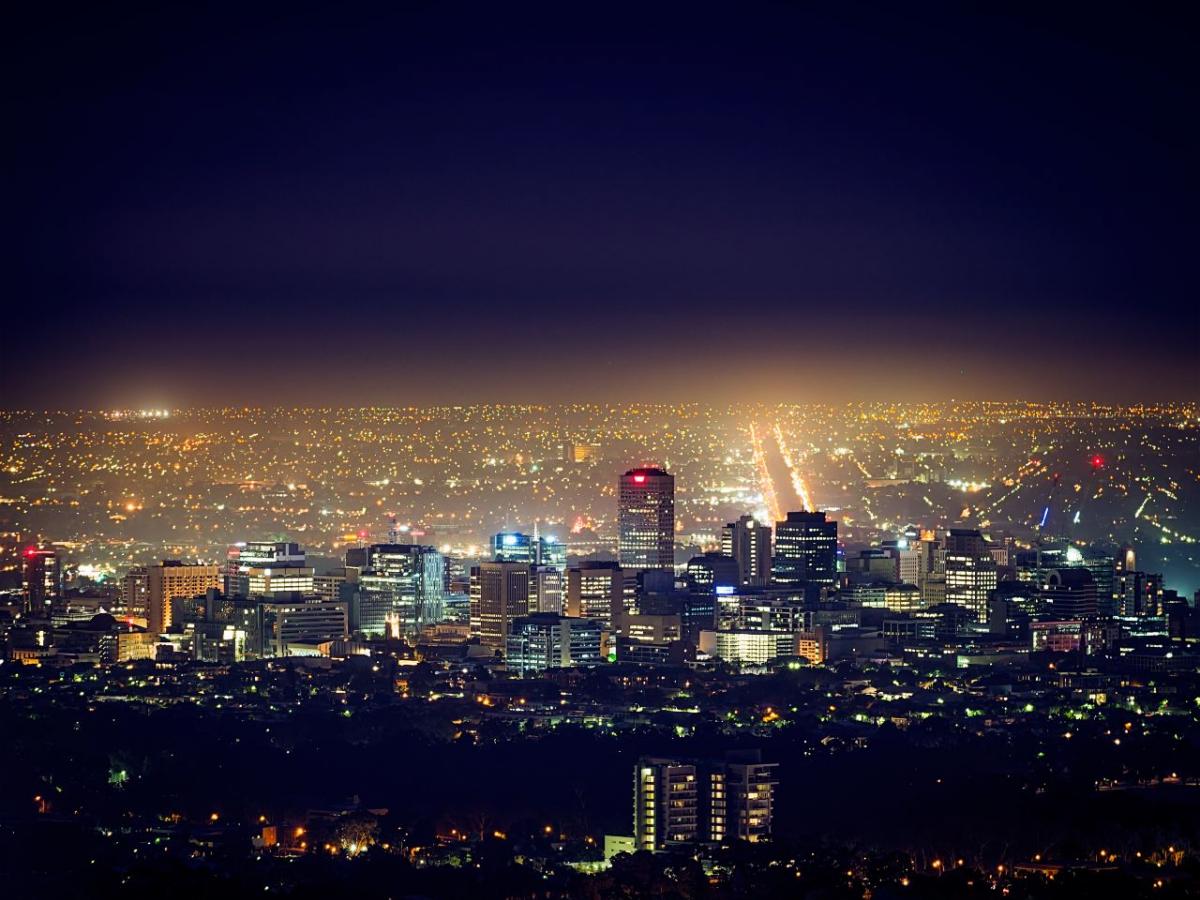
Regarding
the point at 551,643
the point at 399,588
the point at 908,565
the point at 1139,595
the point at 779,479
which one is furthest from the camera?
the point at 779,479

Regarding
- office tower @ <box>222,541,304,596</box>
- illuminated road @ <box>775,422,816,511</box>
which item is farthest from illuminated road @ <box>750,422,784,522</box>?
office tower @ <box>222,541,304,596</box>

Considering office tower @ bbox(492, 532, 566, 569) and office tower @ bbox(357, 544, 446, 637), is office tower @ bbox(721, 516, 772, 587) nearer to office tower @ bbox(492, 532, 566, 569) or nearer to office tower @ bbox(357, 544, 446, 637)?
office tower @ bbox(492, 532, 566, 569)

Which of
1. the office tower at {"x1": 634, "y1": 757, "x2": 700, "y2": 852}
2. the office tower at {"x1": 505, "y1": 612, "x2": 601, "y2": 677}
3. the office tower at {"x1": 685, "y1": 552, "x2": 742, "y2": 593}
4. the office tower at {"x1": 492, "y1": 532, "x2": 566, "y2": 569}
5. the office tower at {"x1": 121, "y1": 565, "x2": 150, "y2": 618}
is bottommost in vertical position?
the office tower at {"x1": 634, "y1": 757, "x2": 700, "y2": 852}

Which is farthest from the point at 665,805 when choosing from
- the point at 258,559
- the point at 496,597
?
the point at 258,559

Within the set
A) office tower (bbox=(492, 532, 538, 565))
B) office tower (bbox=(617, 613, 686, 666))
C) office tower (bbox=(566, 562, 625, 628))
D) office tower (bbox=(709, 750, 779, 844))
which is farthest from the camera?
office tower (bbox=(492, 532, 538, 565))

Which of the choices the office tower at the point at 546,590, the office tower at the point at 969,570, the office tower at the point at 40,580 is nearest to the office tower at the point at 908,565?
the office tower at the point at 969,570

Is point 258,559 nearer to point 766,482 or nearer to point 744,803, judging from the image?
point 766,482

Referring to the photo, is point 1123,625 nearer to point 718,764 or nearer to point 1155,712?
point 1155,712
